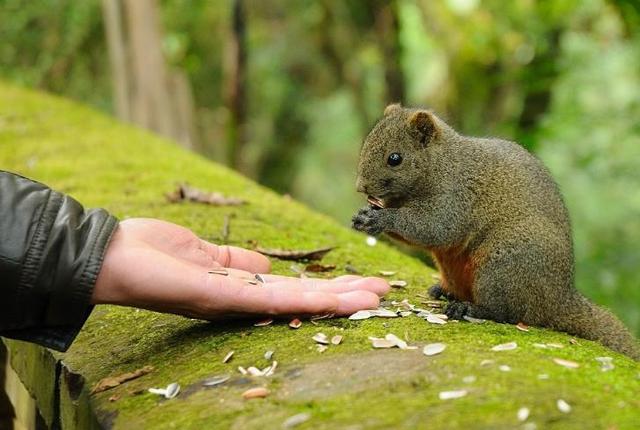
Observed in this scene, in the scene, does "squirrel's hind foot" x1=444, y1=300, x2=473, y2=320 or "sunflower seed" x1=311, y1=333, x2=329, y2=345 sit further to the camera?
"squirrel's hind foot" x1=444, y1=300, x2=473, y2=320

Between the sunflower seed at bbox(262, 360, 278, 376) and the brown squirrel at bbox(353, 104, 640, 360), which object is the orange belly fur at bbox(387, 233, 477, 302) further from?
the sunflower seed at bbox(262, 360, 278, 376)

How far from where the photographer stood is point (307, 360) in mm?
2225

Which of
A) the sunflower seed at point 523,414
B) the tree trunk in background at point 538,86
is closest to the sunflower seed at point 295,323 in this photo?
the sunflower seed at point 523,414

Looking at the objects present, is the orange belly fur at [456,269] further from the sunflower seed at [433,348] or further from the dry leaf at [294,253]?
the sunflower seed at [433,348]

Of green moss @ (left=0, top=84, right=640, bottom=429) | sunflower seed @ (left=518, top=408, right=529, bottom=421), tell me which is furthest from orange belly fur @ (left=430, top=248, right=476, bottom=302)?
sunflower seed @ (left=518, top=408, right=529, bottom=421)

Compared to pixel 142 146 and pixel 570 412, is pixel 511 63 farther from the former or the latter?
pixel 570 412

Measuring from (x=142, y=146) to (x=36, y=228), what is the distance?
390 centimetres

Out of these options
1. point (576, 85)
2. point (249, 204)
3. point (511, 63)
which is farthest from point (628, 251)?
point (249, 204)

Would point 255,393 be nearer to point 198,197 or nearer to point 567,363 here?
point 567,363

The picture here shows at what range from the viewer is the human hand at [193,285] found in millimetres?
2371

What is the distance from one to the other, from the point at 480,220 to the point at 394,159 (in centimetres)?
46

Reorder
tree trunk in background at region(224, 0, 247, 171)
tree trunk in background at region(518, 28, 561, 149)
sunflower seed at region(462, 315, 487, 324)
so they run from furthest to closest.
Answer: tree trunk in background at region(224, 0, 247, 171) → tree trunk in background at region(518, 28, 561, 149) → sunflower seed at region(462, 315, 487, 324)

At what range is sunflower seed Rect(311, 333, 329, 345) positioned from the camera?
2361 mm

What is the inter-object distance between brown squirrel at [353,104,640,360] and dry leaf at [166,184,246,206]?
121cm
